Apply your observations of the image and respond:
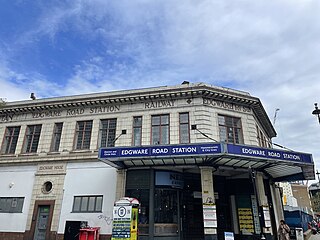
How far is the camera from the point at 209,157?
14227mm

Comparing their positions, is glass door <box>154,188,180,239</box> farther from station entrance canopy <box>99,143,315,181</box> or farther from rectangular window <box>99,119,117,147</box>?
rectangular window <box>99,119,117,147</box>

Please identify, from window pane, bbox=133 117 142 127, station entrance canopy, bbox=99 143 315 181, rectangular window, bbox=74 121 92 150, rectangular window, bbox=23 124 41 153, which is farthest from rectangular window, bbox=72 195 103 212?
rectangular window, bbox=23 124 41 153

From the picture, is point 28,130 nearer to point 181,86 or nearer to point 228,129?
point 181,86

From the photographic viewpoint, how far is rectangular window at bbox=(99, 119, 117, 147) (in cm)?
1861

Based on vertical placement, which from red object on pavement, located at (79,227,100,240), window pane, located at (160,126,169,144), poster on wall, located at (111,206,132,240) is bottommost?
red object on pavement, located at (79,227,100,240)

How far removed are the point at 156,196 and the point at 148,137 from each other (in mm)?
4032

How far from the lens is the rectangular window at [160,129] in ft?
57.6

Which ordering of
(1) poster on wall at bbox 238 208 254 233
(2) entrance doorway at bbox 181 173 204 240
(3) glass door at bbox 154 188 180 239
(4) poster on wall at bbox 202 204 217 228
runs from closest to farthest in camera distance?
1. (4) poster on wall at bbox 202 204 217 228
2. (3) glass door at bbox 154 188 180 239
3. (2) entrance doorway at bbox 181 173 204 240
4. (1) poster on wall at bbox 238 208 254 233

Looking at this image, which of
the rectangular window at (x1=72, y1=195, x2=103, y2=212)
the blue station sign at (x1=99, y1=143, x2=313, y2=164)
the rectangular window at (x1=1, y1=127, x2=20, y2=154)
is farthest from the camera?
the rectangular window at (x1=1, y1=127, x2=20, y2=154)

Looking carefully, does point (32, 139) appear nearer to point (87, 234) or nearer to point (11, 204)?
point (11, 204)

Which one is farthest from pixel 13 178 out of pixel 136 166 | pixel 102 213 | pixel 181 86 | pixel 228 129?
pixel 228 129

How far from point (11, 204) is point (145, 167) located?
10297 millimetres

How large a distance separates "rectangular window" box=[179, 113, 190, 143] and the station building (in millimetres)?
69

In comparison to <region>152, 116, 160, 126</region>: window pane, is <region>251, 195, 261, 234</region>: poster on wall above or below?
below
